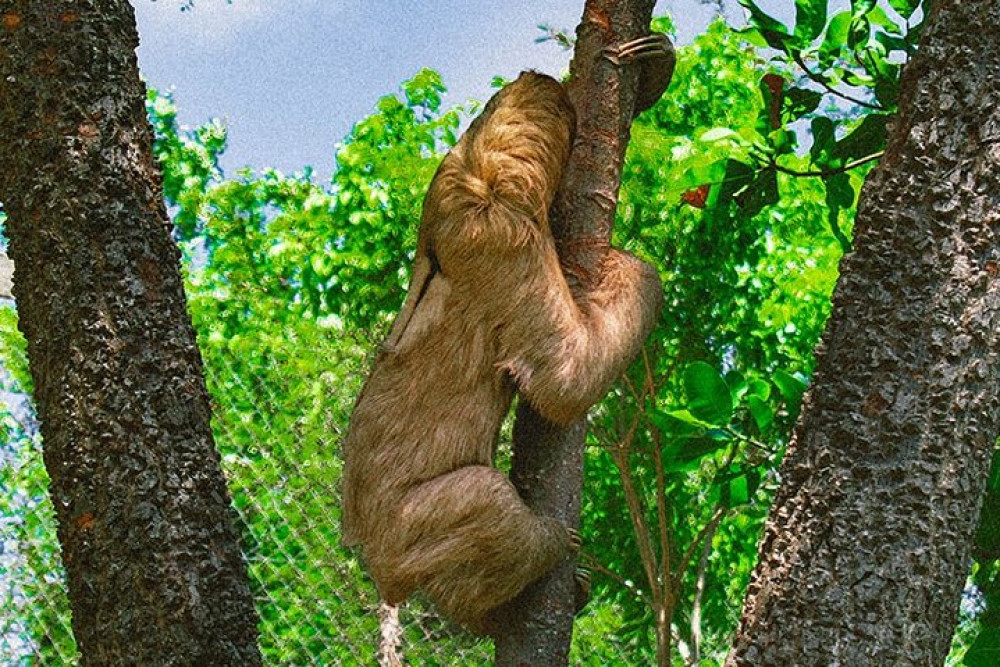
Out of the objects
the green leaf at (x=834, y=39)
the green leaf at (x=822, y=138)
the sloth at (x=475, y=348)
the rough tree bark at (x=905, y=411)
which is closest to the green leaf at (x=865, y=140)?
the green leaf at (x=822, y=138)

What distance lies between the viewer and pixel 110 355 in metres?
1.60

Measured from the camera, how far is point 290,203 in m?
6.62

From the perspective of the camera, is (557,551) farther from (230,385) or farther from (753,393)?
(230,385)

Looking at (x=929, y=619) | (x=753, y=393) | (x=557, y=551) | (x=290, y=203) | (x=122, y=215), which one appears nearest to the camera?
(x=929, y=619)

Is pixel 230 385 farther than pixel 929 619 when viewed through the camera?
Yes

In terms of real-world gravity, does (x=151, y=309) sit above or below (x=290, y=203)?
below

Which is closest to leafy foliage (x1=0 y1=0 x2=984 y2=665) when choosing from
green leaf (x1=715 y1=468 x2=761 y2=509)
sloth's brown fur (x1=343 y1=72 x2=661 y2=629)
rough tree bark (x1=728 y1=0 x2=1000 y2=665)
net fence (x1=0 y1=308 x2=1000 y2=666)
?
net fence (x1=0 y1=308 x2=1000 y2=666)

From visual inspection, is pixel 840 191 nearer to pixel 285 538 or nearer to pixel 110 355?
pixel 110 355

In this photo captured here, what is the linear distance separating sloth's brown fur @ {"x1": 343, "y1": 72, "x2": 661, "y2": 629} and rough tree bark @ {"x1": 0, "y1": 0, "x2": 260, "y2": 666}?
38 cm

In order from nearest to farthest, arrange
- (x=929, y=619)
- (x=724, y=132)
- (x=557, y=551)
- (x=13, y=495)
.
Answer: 1. (x=929, y=619)
2. (x=557, y=551)
3. (x=724, y=132)
4. (x=13, y=495)

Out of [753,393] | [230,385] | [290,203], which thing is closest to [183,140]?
[290,203]

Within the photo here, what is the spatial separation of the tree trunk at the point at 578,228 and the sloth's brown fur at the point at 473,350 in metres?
0.03

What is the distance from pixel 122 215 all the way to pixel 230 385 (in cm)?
310

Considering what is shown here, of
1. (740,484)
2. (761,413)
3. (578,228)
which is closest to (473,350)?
(578,228)
